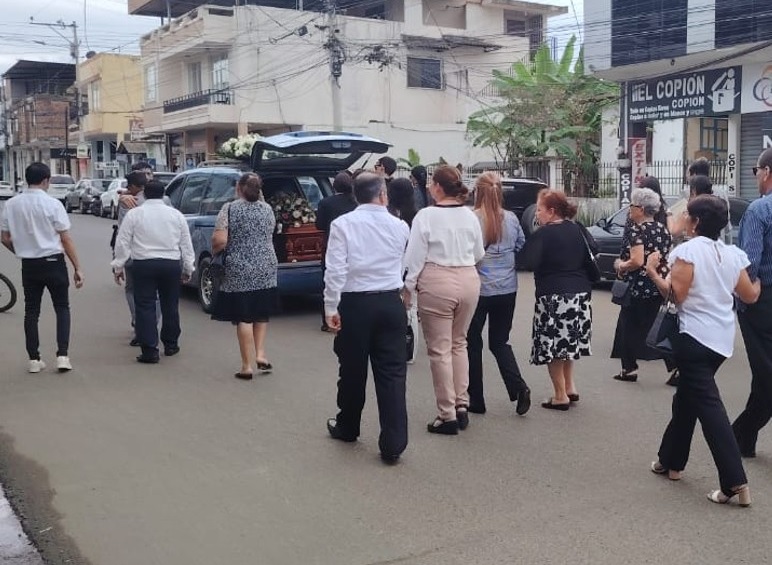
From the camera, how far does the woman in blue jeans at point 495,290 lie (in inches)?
263

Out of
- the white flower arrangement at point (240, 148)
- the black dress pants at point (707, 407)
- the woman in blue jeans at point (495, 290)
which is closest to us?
the black dress pants at point (707, 407)

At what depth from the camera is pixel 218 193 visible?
11.8 meters

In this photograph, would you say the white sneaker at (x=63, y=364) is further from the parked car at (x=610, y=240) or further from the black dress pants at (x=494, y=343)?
the parked car at (x=610, y=240)

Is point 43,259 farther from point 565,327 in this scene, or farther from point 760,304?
point 760,304

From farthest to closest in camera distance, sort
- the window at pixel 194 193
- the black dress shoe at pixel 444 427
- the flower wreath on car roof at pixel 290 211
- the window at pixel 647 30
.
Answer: the window at pixel 647 30 < the window at pixel 194 193 < the flower wreath on car roof at pixel 290 211 < the black dress shoe at pixel 444 427

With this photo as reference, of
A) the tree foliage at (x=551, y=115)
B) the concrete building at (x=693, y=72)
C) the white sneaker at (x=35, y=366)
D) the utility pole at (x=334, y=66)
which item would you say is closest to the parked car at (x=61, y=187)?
the utility pole at (x=334, y=66)

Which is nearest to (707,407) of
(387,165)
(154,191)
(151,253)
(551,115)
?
(151,253)

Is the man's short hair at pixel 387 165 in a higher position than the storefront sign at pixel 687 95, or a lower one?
lower

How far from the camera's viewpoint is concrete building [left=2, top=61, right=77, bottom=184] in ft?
209

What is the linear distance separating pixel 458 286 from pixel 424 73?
34.1 m

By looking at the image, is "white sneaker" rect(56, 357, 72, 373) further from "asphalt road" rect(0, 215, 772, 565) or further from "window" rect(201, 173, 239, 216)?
"window" rect(201, 173, 239, 216)

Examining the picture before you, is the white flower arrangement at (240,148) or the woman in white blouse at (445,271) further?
the white flower arrangement at (240,148)

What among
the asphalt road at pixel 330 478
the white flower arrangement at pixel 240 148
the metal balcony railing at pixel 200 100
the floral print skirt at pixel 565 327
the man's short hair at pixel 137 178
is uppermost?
the metal balcony railing at pixel 200 100

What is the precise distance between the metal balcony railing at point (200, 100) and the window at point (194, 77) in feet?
1.32
